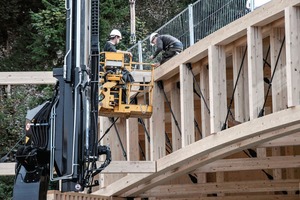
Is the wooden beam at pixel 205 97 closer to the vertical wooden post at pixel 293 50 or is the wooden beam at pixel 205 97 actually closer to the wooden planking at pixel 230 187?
the vertical wooden post at pixel 293 50

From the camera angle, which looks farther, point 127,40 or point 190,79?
point 127,40

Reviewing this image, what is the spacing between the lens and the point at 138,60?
18953 mm

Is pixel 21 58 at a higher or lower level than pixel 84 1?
→ higher

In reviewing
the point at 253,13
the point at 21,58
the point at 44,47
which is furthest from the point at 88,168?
the point at 21,58

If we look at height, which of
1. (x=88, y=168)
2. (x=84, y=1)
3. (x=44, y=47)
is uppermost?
(x=44, y=47)

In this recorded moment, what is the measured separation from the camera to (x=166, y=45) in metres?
17.8

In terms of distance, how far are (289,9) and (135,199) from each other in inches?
389

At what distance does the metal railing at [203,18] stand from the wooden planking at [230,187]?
4358 mm

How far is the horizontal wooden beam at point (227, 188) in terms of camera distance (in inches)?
811

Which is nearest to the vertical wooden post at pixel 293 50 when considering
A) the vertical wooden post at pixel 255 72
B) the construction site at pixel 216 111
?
the construction site at pixel 216 111

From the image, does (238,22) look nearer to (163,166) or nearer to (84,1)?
(163,166)

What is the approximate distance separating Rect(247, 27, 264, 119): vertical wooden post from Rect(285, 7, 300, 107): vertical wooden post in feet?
3.36

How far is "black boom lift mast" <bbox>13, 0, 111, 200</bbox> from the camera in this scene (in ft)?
33.8

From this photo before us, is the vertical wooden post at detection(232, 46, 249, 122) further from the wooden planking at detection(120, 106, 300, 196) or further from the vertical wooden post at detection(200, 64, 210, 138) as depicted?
the vertical wooden post at detection(200, 64, 210, 138)
